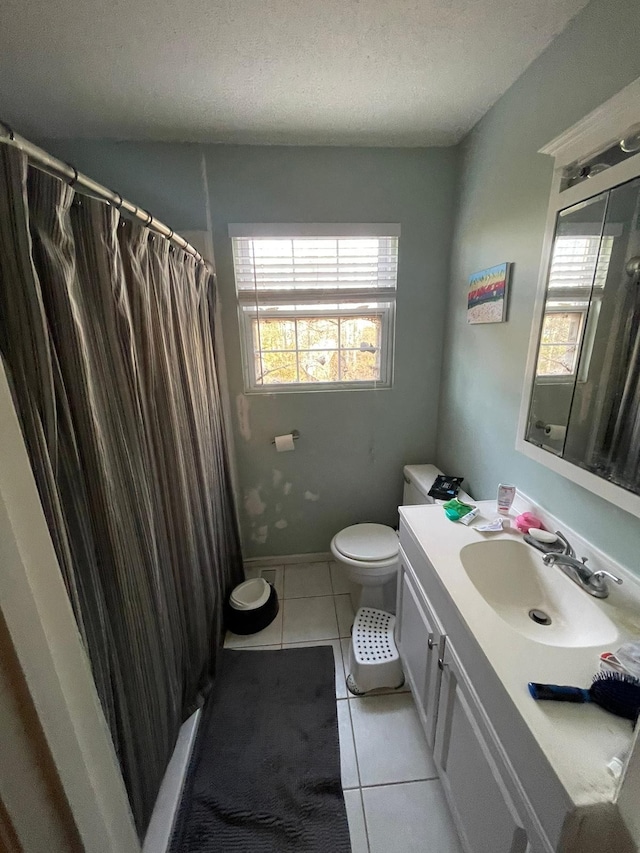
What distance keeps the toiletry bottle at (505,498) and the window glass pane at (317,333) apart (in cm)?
114

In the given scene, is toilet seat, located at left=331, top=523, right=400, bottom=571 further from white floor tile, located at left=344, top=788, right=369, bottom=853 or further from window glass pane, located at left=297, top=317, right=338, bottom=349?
window glass pane, located at left=297, top=317, right=338, bottom=349

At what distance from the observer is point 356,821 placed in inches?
43.4

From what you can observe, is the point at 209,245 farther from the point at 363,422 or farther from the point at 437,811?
the point at 437,811

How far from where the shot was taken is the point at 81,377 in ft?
2.49

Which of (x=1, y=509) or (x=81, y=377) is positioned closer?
(x=1, y=509)

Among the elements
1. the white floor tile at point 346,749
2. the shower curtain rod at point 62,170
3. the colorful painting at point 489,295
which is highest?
the shower curtain rod at point 62,170

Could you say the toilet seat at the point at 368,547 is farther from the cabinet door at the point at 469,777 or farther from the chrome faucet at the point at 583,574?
the chrome faucet at the point at 583,574

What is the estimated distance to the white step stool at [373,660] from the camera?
1.45 metres

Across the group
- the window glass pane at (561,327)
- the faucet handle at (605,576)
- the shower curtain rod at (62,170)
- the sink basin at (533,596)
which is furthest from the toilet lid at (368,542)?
the shower curtain rod at (62,170)

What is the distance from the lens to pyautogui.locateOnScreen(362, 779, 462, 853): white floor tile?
1050 mm

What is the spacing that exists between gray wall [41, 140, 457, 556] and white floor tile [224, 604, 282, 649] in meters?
0.53

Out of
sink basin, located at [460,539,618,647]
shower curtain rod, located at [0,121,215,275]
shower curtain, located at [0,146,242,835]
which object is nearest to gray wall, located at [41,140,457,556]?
shower curtain, located at [0,146,242,835]

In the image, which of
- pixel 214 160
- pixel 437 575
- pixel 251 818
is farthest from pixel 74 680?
pixel 214 160

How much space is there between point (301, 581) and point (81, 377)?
1764 millimetres
